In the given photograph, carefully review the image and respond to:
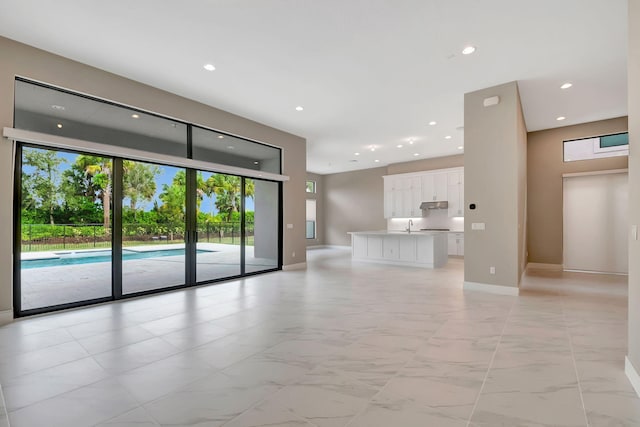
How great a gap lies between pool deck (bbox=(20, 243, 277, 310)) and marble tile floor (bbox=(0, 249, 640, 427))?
57 centimetres

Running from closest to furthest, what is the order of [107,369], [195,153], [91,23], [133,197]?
1. [107,369]
2. [91,23]
3. [133,197]
4. [195,153]

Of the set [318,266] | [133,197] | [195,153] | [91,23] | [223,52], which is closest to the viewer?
[91,23]

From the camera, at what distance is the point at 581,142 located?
702 cm

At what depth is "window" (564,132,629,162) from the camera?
21.5 ft

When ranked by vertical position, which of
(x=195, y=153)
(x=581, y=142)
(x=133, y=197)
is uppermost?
(x=581, y=142)

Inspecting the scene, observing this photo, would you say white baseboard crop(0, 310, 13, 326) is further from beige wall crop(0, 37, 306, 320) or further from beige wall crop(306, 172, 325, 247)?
beige wall crop(306, 172, 325, 247)

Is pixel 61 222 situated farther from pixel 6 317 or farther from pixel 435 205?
pixel 435 205

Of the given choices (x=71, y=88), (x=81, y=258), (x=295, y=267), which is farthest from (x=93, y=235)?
(x=295, y=267)

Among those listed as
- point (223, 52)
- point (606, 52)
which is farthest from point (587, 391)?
point (223, 52)

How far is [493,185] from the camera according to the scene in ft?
16.2

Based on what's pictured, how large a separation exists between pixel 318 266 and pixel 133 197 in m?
4.76

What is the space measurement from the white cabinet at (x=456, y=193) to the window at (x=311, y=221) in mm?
5954

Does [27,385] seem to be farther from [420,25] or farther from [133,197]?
[420,25]

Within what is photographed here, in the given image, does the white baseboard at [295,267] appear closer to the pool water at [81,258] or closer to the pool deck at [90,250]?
the pool deck at [90,250]
